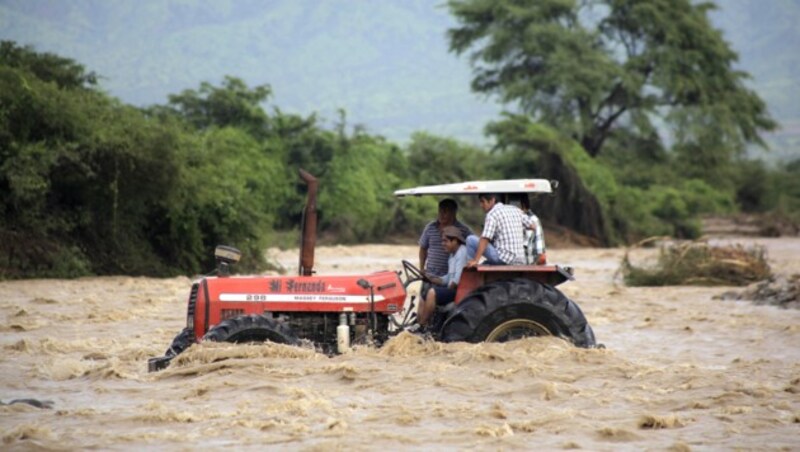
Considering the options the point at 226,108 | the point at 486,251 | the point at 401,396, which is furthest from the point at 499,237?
the point at 226,108

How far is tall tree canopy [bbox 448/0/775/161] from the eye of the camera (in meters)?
58.6

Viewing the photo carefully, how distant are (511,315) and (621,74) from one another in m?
47.7

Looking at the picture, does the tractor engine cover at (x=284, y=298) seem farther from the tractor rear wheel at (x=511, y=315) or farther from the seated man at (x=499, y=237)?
the seated man at (x=499, y=237)

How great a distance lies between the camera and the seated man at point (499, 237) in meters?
13.0

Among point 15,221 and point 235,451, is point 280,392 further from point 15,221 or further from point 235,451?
point 15,221

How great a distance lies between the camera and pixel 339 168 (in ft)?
145

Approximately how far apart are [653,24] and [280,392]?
51.7 meters

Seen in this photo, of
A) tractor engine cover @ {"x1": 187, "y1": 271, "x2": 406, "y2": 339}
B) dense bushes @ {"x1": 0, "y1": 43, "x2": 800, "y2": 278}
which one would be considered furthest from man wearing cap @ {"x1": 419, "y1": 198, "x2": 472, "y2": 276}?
dense bushes @ {"x1": 0, "y1": 43, "x2": 800, "y2": 278}

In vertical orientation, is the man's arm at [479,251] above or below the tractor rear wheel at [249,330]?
above

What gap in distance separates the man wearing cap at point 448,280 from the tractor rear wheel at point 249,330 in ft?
4.20

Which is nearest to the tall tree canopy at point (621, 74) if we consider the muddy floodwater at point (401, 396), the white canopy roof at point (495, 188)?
the muddy floodwater at point (401, 396)

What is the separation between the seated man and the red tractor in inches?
6.0

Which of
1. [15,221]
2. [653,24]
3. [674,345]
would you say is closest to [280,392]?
[674,345]

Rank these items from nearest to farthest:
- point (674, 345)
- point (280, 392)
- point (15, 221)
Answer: point (280, 392) < point (674, 345) < point (15, 221)
